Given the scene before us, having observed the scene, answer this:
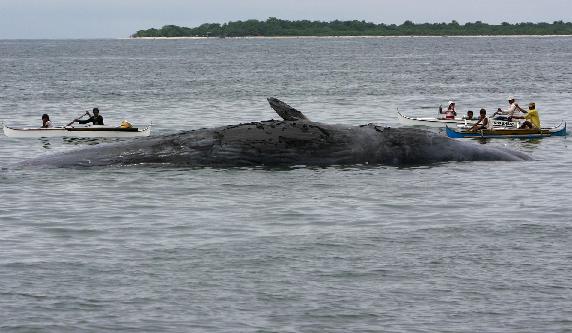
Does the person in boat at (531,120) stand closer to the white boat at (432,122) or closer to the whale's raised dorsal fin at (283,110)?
the white boat at (432,122)

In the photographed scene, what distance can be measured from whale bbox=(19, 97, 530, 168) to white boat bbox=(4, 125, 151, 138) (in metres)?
14.3

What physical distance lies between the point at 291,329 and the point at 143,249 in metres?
4.67

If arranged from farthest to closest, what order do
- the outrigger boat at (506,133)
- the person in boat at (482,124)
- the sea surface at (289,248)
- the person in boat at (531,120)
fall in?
the person in boat at (531,120), the person in boat at (482,124), the outrigger boat at (506,133), the sea surface at (289,248)

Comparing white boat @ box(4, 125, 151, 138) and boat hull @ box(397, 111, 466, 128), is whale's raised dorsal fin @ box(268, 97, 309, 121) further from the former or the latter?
boat hull @ box(397, 111, 466, 128)

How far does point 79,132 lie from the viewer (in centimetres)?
3872

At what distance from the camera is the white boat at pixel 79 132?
1505 inches

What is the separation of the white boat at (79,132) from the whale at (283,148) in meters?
14.3

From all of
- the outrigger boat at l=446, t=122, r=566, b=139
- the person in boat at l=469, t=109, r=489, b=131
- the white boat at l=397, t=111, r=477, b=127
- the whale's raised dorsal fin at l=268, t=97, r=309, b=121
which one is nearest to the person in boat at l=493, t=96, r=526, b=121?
the white boat at l=397, t=111, r=477, b=127

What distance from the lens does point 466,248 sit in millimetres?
16312

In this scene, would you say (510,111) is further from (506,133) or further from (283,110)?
(283,110)

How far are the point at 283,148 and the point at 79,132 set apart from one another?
57.8 ft

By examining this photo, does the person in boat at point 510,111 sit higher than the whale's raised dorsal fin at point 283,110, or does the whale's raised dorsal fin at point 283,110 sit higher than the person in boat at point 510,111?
the whale's raised dorsal fin at point 283,110

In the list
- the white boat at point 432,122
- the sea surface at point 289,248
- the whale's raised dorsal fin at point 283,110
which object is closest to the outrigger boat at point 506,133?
the white boat at point 432,122

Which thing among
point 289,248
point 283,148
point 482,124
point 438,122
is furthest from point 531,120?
point 289,248
